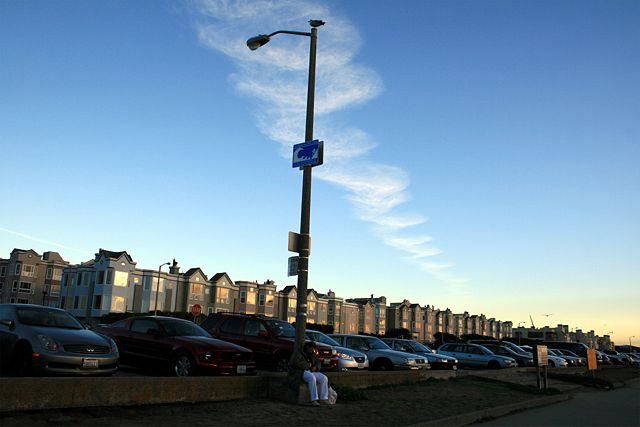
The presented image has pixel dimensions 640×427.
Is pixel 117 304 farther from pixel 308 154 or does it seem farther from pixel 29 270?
pixel 308 154

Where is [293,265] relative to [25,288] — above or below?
below

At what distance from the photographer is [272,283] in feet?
346

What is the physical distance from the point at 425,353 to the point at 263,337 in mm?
10422

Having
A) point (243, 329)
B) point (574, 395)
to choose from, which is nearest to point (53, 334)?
point (243, 329)

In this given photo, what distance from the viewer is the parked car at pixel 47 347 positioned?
10.5m

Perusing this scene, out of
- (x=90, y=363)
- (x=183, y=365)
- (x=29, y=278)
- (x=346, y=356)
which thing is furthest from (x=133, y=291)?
(x=90, y=363)

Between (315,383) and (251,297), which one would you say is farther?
(251,297)

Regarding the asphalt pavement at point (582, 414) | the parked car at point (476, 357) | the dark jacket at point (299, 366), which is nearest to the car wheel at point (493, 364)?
the parked car at point (476, 357)

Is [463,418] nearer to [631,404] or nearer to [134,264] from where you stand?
[631,404]

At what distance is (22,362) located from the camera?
1083 centimetres

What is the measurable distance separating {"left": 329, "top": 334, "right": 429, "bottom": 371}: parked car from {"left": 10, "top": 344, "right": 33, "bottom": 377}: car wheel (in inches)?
527

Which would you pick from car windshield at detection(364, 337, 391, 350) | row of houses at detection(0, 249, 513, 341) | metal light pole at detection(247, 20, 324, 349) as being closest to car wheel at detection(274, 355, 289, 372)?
metal light pole at detection(247, 20, 324, 349)

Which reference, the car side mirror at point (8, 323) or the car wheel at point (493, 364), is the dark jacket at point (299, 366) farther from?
the car wheel at point (493, 364)

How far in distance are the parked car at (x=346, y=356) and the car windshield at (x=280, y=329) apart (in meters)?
2.28
